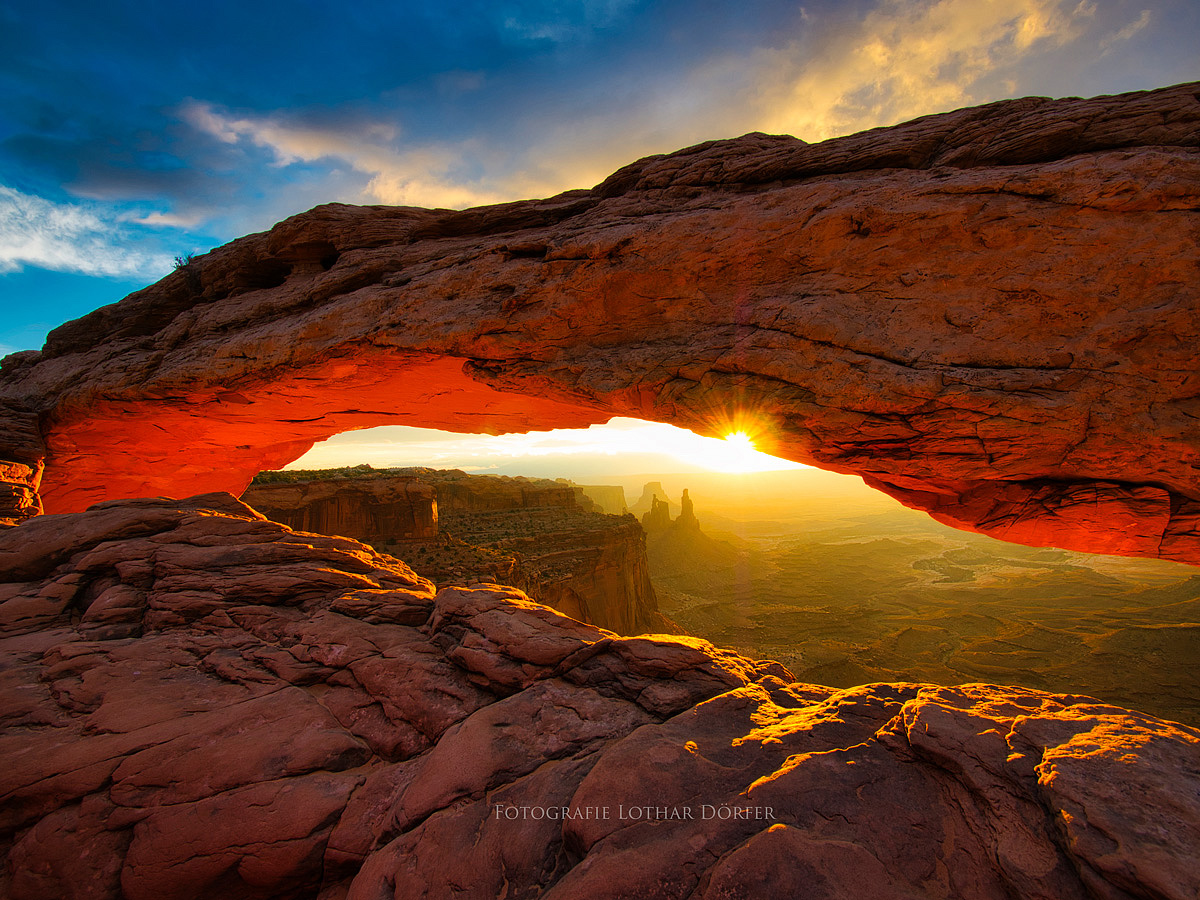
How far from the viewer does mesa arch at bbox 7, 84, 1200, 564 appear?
5.33 meters

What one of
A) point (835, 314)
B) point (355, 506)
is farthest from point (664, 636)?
point (355, 506)

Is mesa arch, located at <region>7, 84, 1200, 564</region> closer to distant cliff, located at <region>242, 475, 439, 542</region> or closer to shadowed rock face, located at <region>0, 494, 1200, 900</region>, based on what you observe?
shadowed rock face, located at <region>0, 494, 1200, 900</region>

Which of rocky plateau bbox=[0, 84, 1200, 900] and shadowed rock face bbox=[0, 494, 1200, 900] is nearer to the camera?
shadowed rock face bbox=[0, 494, 1200, 900]

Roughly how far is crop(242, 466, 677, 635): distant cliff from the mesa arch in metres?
15.3

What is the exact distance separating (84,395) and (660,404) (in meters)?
14.0

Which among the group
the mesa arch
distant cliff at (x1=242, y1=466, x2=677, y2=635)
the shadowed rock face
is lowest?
distant cliff at (x1=242, y1=466, x2=677, y2=635)

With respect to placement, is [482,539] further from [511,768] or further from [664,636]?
[511,768]

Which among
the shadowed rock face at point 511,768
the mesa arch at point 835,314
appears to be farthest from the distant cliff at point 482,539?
the shadowed rock face at point 511,768

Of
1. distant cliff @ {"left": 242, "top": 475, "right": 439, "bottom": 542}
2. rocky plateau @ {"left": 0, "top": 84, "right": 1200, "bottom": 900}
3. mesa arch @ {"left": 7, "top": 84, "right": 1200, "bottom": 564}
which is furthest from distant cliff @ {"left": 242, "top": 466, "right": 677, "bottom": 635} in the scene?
rocky plateau @ {"left": 0, "top": 84, "right": 1200, "bottom": 900}

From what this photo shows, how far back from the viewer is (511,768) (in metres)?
4.16

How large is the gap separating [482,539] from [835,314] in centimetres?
2927

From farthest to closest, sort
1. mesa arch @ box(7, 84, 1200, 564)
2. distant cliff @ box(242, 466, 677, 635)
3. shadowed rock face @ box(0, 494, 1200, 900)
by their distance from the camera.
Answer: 1. distant cliff @ box(242, 466, 677, 635)
2. mesa arch @ box(7, 84, 1200, 564)
3. shadowed rock face @ box(0, 494, 1200, 900)

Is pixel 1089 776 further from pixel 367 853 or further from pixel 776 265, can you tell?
pixel 776 265

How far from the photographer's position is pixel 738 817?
331 centimetres
